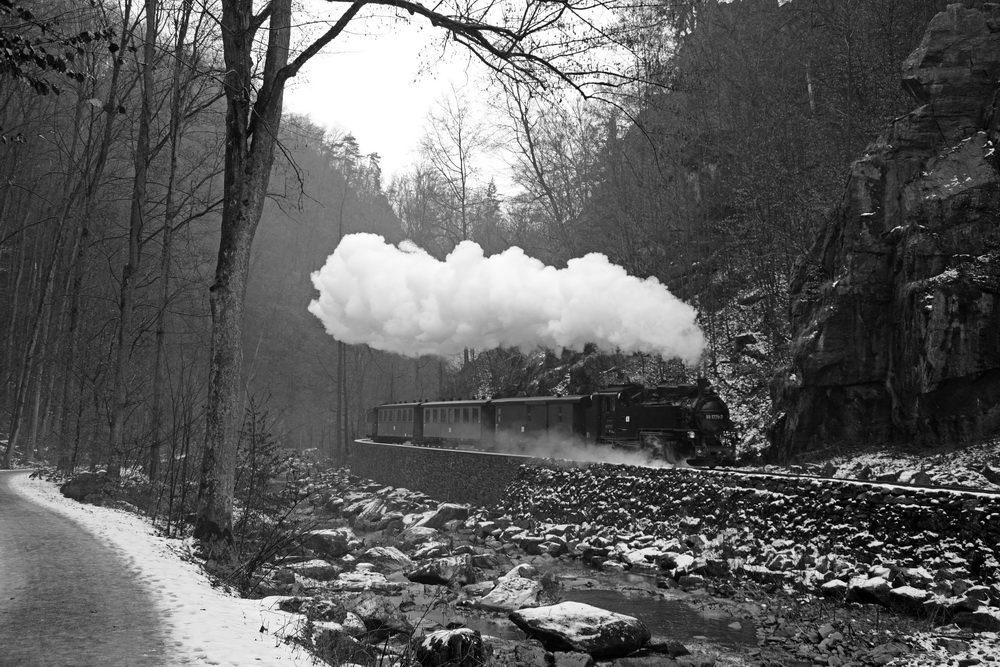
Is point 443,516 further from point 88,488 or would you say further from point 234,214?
point 234,214

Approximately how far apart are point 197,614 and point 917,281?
1737cm

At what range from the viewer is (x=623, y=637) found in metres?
8.76

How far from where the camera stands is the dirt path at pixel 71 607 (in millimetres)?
4914

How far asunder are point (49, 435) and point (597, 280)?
25377 millimetres

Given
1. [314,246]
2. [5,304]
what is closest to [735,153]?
[5,304]

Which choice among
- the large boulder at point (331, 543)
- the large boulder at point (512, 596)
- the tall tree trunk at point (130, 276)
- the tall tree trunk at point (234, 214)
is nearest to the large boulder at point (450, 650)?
the large boulder at point (512, 596)

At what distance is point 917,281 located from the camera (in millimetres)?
17578

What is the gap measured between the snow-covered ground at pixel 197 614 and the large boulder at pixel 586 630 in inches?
134

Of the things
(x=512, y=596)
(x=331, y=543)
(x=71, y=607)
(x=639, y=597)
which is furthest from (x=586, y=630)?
(x=331, y=543)

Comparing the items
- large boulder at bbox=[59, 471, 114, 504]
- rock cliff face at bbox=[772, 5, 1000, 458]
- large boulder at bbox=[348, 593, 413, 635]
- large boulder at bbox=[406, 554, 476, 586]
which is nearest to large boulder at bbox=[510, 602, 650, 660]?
large boulder at bbox=[348, 593, 413, 635]

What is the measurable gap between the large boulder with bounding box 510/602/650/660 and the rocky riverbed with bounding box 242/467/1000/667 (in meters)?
0.02

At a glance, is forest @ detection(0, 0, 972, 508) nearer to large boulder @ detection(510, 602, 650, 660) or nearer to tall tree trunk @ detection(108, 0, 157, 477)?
tall tree trunk @ detection(108, 0, 157, 477)

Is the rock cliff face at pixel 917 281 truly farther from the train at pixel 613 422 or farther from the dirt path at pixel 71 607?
the dirt path at pixel 71 607

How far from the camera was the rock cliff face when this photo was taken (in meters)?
16.5
